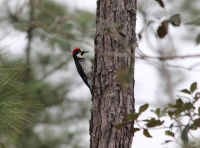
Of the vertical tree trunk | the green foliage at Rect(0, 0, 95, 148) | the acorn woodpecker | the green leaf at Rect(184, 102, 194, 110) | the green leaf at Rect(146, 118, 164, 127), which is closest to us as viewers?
the green leaf at Rect(184, 102, 194, 110)

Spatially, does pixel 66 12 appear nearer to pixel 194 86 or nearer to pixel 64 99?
pixel 64 99

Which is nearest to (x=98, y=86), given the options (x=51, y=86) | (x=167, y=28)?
(x=167, y=28)

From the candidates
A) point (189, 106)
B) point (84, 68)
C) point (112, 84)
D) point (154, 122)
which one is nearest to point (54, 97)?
point (84, 68)

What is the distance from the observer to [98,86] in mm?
2059

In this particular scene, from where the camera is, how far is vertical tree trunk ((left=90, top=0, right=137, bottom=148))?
75.8 inches

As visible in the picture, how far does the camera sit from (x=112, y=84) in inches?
79.0

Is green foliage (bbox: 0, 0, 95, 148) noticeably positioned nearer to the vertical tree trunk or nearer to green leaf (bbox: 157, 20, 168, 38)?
the vertical tree trunk

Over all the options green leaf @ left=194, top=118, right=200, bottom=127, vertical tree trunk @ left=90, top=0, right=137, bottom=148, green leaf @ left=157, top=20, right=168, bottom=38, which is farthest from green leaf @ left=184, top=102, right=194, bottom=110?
vertical tree trunk @ left=90, top=0, right=137, bottom=148

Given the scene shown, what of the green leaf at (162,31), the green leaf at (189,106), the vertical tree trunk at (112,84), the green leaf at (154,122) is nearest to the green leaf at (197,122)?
the green leaf at (189,106)

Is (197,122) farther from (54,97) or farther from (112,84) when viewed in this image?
(54,97)

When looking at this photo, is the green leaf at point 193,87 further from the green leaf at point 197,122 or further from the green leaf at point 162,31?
the green leaf at point 162,31

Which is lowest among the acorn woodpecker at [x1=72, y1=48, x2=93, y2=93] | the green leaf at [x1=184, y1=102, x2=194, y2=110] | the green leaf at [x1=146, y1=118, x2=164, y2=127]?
the green leaf at [x1=146, y1=118, x2=164, y2=127]

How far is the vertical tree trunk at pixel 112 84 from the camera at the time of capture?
193 centimetres

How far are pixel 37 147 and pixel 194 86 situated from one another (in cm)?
436
